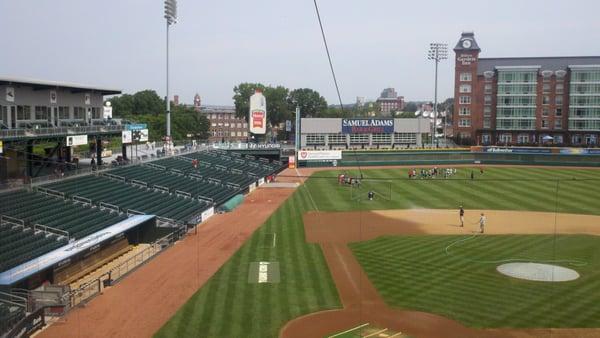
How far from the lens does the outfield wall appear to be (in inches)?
2635

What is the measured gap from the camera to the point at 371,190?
4659 cm

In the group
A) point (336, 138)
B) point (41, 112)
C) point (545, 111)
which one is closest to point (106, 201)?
point (41, 112)

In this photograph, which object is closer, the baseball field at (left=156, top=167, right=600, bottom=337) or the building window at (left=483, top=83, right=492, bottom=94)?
the baseball field at (left=156, top=167, right=600, bottom=337)

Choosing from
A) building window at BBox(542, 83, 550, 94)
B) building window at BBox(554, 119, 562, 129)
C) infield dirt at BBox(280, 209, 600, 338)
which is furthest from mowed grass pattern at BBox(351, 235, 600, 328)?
building window at BBox(542, 83, 550, 94)

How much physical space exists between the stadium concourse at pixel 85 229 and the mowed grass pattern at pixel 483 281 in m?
10.5

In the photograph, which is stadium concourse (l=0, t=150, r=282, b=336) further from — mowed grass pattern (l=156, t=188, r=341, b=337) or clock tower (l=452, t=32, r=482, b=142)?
clock tower (l=452, t=32, r=482, b=142)

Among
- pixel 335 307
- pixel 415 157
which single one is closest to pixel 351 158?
pixel 415 157

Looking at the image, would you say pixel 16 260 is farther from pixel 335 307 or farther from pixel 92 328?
pixel 335 307

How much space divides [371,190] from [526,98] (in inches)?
1789

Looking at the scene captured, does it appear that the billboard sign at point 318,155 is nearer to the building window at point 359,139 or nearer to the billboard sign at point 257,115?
the billboard sign at point 257,115

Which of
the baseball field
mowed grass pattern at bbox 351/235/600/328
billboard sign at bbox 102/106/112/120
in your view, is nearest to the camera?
the baseball field

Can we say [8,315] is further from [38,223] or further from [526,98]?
[526,98]

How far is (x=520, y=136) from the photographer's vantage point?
81.7m

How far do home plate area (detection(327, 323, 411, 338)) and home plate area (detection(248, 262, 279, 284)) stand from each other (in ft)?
17.5
